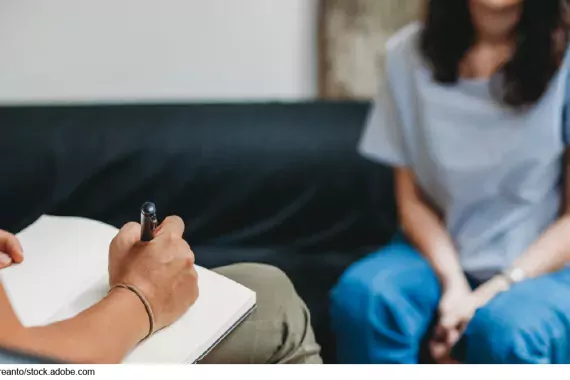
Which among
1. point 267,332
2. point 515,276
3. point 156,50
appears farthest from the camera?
point 156,50

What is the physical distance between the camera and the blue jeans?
29.3 inches

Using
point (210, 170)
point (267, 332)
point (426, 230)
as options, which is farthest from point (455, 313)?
point (210, 170)

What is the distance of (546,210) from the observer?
2.76 ft

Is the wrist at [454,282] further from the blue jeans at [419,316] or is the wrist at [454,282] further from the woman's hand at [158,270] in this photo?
the woman's hand at [158,270]


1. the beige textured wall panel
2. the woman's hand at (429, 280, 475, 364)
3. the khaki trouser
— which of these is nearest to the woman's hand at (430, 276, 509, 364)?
the woman's hand at (429, 280, 475, 364)

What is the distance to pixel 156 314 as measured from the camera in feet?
2.14

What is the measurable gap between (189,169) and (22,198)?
20cm

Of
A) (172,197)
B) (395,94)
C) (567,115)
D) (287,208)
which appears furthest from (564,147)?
(172,197)

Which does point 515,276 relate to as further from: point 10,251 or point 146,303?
point 10,251

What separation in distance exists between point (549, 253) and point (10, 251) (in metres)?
0.59

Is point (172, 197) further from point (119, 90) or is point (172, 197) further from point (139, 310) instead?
point (119, 90)

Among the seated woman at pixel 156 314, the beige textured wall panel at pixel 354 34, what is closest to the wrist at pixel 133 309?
the seated woman at pixel 156 314

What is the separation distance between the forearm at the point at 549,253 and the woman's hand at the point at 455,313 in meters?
0.03

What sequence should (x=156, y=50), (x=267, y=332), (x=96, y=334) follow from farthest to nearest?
(x=156, y=50), (x=267, y=332), (x=96, y=334)
